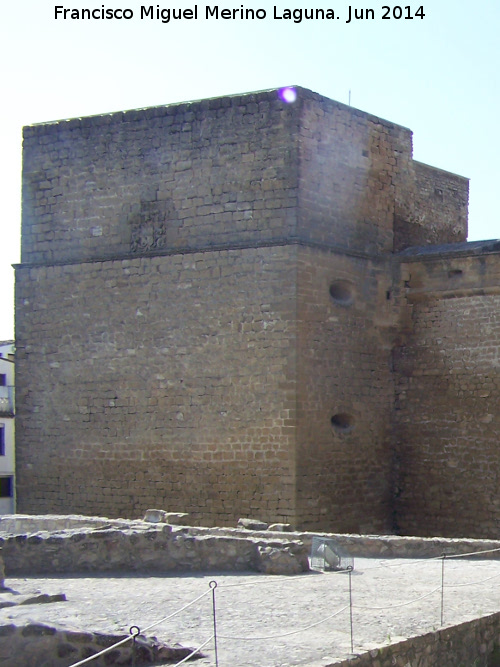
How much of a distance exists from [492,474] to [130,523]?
5685 mm

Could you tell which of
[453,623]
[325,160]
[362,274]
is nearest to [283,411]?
[362,274]

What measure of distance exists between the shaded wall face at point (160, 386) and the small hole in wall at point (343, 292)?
3.57 ft

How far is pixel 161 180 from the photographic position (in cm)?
1584

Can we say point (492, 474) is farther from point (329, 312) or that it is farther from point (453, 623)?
point (453, 623)

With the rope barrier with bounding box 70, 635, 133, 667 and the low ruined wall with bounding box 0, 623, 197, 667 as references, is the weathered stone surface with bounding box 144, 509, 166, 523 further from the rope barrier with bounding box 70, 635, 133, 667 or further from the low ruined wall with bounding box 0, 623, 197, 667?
the rope barrier with bounding box 70, 635, 133, 667

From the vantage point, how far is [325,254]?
1521cm

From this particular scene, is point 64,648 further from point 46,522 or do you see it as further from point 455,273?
point 455,273

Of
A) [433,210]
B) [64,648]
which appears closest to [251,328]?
[433,210]

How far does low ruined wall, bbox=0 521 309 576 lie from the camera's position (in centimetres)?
987

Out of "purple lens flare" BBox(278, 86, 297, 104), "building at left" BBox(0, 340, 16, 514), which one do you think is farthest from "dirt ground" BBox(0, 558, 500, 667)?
"building at left" BBox(0, 340, 16, 514)

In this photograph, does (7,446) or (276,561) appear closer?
(276,561)

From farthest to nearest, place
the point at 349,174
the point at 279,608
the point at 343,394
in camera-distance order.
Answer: the point at 349,174 → the point at 343,394 → the point at 279,608

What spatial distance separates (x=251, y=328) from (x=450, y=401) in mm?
3138

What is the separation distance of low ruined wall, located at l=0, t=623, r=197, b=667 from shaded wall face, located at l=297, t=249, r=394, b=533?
817cm
